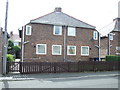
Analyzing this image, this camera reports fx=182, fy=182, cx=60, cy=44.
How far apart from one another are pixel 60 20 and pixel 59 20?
0.19 meters

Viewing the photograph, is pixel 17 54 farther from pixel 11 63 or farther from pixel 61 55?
pixel 11 63

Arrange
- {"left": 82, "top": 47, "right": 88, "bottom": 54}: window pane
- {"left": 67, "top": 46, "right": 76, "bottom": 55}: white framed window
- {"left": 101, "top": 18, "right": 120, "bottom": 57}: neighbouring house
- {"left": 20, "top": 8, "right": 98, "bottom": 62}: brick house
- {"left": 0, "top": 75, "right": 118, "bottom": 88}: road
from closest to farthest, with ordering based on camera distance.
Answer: {"left": 0, "top": 75, "right": 118, "bottom": 88}: road < {"left": 20, "top": 8, "right": 98, "bottom": 62}: brick house < {"left": 67, "top": 46, "right": 76, "bottom": 55}: white framed window < {"left": 82, "top": 47, "right": 88, "bottom": 54}: window pane < {"left": 101, "top": 18, "right": 120, "bottom": 57}: neighbouring house

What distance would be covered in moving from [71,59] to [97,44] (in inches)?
208

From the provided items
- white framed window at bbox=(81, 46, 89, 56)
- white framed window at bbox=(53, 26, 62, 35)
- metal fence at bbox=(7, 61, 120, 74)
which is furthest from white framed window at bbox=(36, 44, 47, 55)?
metal fence at bbox=(7, 61, 120, 74)

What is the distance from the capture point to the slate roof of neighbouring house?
2597 centimetres

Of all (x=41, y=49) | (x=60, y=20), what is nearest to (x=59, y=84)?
(x=41, y=49)

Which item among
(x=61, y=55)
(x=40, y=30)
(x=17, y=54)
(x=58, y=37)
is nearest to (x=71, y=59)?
(x=61, y=55)

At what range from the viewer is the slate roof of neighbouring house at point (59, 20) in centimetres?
2597

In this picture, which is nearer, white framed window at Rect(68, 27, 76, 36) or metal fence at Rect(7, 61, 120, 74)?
metal fence at Rect(7, 61, 120, 74)

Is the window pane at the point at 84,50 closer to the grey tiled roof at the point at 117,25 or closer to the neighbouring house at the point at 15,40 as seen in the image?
the grey tiled roof at the point at 117,25

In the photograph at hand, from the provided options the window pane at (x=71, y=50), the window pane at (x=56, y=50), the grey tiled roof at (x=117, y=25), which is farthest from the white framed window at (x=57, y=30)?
the grey tiled roof at (x=117, y=25)

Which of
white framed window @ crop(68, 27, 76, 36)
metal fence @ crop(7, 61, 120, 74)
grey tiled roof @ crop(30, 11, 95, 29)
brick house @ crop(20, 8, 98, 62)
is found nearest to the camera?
metal fence @ crop(7, 61, 120, 74)

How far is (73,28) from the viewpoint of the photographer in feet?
89.4

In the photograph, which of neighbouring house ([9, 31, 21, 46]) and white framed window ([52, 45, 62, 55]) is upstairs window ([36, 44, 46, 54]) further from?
neighbouring house ([9, 31, 21, 46])
